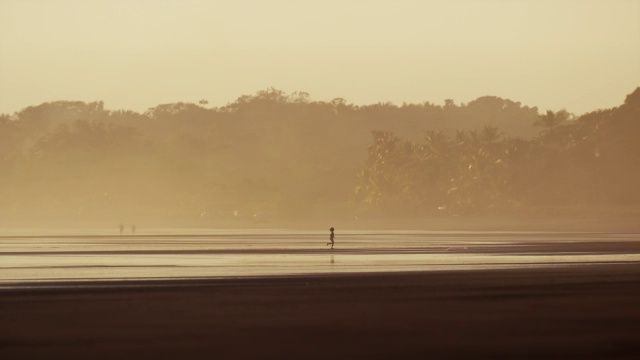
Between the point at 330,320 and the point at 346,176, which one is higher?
the point at 346,176

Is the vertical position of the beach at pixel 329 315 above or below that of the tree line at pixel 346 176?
below

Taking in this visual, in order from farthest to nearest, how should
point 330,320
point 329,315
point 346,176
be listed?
point 346,176
point 329,315
point 330,320

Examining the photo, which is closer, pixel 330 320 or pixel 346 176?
pixel 330 320

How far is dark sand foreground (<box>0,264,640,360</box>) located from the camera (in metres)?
14.6

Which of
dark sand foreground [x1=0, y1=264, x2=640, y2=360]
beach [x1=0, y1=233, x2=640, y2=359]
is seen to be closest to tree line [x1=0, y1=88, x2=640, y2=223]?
beach [x1=0, y1=233, x2=640, y2=359]

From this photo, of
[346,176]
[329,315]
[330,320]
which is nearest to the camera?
[330,320]

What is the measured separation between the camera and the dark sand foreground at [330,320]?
14.6 m

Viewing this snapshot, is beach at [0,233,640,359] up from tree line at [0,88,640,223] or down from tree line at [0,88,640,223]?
down

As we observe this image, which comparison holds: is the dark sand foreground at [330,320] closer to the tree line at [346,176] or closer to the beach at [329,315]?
the beach at [329,315]

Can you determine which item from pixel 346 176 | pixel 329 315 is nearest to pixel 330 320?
pixel 329 315

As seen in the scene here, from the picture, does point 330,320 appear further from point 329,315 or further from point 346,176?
point 346,176

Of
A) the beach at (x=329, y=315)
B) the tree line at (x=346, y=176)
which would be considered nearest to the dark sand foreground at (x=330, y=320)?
the beach at (x=329, y=315)

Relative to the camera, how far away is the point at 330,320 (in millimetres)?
18500

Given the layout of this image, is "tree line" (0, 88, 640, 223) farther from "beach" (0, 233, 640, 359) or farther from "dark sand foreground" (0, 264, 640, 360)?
"dark sand foreground" (0, 264, 640, 360)
